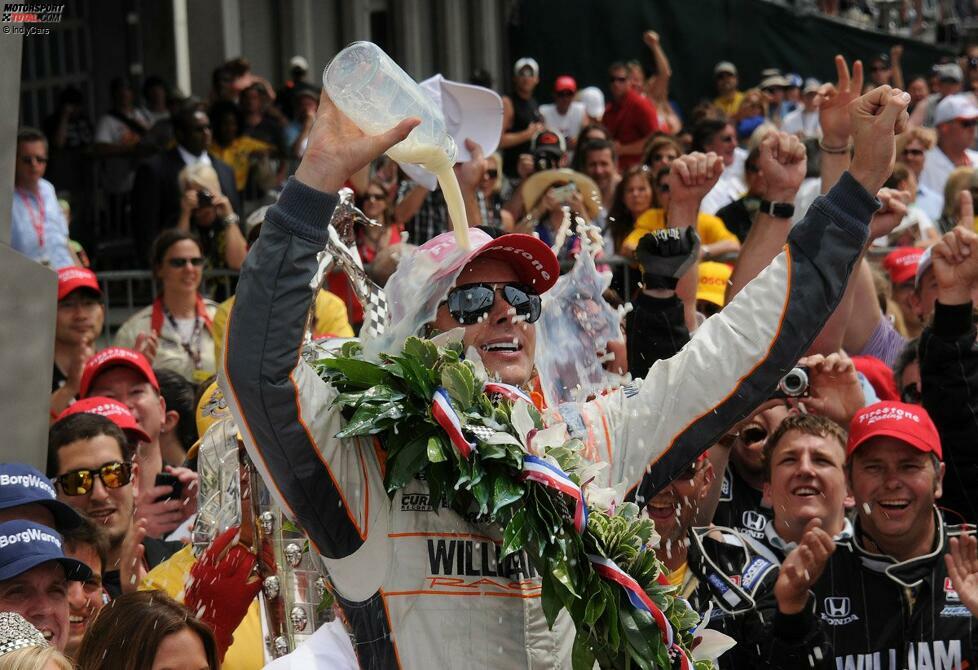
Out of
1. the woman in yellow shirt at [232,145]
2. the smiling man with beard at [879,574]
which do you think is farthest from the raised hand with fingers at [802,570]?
the woman in yellow shirt at [232,145]

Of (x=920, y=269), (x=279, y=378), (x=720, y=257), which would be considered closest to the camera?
(x=279, y=378)

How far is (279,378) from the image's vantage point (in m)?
3.27

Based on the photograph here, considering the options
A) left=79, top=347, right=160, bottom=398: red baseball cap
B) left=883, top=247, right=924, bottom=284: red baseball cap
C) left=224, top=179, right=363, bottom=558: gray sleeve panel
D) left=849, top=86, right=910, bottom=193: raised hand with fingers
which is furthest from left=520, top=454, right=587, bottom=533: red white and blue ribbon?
left=883, top=247, right=924, bottom=284: red baseball cap

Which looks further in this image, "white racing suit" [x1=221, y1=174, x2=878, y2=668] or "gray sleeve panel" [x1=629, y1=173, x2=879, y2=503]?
"gray sleeve panel" [x1=629, y1=173, x2=879, y2=503]

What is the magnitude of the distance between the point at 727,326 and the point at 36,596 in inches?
79.6

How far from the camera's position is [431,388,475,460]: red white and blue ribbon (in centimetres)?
338

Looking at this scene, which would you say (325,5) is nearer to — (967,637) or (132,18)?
(132,18)

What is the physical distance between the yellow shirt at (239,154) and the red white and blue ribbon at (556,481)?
940 cm

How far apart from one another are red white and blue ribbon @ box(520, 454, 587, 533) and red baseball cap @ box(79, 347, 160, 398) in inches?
137

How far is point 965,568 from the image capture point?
4.95 metres

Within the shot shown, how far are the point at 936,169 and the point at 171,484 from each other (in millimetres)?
8648

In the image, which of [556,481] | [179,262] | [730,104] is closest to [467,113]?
[179,262]

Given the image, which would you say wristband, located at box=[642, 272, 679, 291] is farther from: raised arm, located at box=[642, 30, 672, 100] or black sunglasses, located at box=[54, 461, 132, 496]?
raised arm, located at box=[642, 30, 672, 100]

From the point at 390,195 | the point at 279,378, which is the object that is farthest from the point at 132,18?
the point at 279,378
